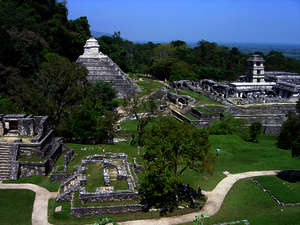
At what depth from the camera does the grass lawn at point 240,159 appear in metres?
21.3

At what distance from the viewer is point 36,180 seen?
19859mm

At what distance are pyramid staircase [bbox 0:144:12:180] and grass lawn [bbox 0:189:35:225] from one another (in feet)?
6.06

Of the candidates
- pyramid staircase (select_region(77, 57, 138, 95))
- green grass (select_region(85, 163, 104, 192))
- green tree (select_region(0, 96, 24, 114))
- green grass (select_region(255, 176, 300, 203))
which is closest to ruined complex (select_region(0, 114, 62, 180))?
green tree (select_region(0, 96, 24, 114))

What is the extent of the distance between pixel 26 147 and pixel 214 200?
13553mm

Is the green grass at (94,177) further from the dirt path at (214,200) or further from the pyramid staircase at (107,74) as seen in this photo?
the pyramid staircase at (107,74)

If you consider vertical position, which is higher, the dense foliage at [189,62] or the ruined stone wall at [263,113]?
the dense foliage at [189,62]

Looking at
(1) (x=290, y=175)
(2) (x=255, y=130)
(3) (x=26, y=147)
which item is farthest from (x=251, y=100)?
(3) (x=26, y=147)

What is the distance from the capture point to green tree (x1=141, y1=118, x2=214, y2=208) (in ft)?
52.9

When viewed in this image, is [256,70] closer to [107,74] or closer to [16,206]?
[107,74]

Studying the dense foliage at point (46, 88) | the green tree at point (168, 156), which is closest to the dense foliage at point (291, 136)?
the green tree at point (168, 156)

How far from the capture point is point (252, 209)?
17109mm

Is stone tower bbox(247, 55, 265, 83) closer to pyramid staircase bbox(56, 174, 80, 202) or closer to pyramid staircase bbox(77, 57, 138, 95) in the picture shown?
pyramid staircase bbox(77, 57, 138, 95)

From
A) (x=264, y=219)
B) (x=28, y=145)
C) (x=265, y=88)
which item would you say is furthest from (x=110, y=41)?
(x=264, y=219)

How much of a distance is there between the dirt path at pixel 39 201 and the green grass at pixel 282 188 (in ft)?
44.7
